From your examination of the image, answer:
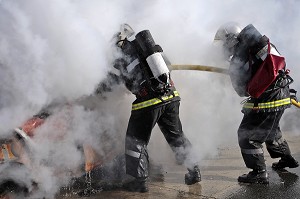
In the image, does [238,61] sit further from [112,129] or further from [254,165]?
[112,129]

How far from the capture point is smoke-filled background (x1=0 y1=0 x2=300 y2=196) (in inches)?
129

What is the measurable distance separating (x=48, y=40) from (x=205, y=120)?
3081mm

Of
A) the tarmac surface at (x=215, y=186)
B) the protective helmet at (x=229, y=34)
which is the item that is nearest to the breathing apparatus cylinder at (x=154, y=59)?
the protective helmet at (x=229, y=34)

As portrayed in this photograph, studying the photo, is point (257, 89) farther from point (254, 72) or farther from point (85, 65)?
point (85, 65)

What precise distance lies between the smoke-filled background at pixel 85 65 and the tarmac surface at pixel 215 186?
14.3 inches

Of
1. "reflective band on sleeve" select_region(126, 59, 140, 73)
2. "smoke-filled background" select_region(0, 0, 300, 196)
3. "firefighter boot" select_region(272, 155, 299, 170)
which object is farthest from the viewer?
"firefighter boot" select_region(272, 155, 299, 170)

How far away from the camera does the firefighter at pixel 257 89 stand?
3.65 m

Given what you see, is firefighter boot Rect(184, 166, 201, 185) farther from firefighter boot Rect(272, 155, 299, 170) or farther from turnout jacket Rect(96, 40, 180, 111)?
firefighter boot Rect(272, 155, 299, 170)

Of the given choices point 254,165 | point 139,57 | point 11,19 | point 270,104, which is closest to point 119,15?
point 139,57

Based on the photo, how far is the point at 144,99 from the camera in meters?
3.74

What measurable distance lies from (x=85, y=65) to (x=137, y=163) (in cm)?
123

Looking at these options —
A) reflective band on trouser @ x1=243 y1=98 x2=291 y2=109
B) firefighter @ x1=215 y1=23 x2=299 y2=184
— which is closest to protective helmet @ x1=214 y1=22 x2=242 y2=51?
firefighter @ x1=215 y1=23 x2=299 y2=184

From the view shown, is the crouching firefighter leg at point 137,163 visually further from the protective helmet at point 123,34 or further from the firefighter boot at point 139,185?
the protective helmet at point 123,34

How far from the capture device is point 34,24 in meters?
3.34
